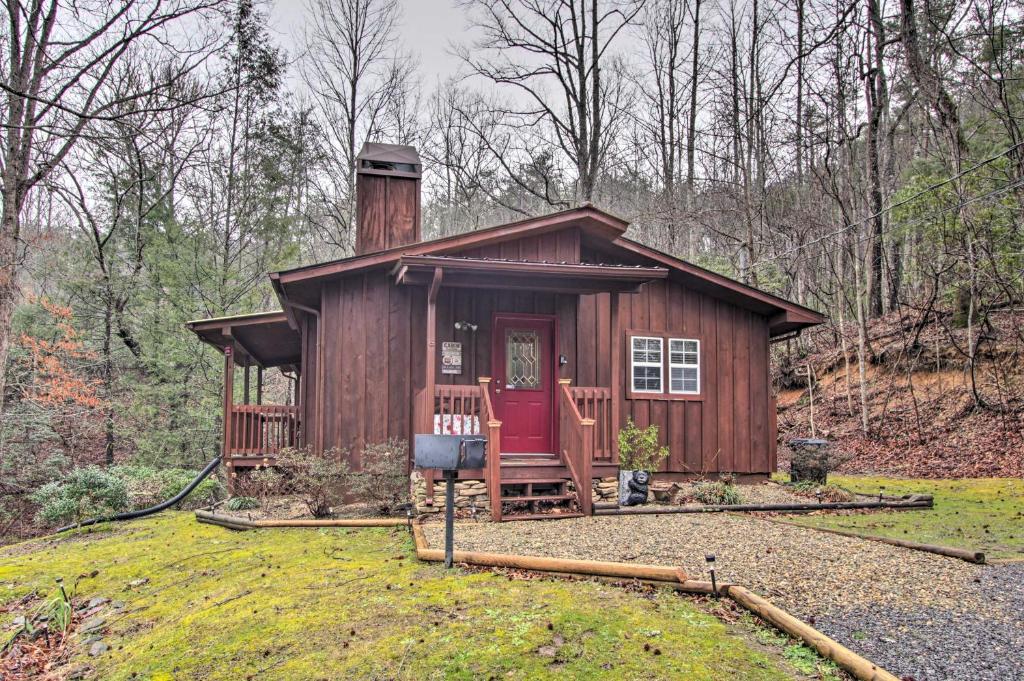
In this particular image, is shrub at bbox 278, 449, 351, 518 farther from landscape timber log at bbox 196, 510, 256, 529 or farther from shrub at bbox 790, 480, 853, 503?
shrub at bbox 790, 480, 853, 503

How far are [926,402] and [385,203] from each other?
1305 cm

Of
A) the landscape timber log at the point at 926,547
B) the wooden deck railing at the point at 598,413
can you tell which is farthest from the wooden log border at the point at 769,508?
the landscape timber log at the point at 926,547

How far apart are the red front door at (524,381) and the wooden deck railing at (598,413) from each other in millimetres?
929

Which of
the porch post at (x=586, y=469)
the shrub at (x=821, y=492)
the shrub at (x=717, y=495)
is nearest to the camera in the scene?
the porch post at (x=586, y=469)

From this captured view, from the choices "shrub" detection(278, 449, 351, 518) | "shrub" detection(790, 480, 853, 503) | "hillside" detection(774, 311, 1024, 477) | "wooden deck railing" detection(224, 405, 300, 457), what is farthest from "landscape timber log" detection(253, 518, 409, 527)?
"hillside" detection(774, 311, 1024, 477)

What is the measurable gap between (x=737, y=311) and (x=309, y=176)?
652 inches

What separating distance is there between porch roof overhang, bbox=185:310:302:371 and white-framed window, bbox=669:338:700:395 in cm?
677

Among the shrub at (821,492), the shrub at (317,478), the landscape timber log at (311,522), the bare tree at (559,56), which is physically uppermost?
the bare tree at (559,56)

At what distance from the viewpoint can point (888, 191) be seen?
21.3 meters

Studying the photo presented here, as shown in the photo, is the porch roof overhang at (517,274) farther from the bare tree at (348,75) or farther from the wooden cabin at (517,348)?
the bare tree at (348,75)

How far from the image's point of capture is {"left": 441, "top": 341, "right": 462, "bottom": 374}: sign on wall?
998cm

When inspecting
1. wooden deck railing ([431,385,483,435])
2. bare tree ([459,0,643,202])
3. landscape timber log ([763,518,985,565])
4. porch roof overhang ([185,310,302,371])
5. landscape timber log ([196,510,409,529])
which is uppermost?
bare tree ([459,0,643,202])

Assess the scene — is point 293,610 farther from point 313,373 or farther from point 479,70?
point 479,70

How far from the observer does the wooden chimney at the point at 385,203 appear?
11.8m
